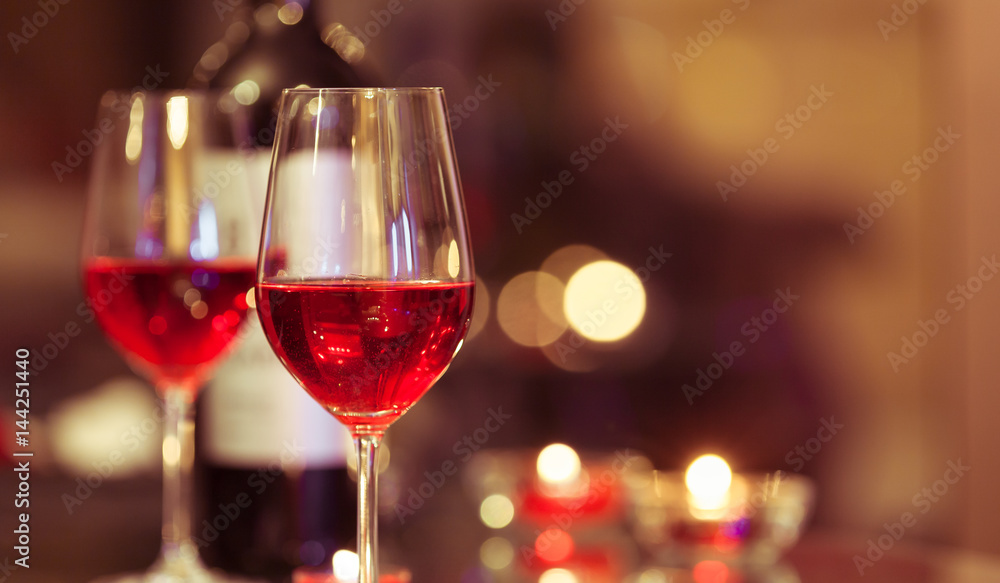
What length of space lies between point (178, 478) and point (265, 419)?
86 millimetres

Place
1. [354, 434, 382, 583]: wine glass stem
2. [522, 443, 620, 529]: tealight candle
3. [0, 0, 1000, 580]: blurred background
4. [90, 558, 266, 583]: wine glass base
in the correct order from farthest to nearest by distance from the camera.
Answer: [0, 0, 1000, 580]: blurred background
[522, 443, 620, 529]: tealight candle
[90, 558, 266, 583]: wine glass base
[354, 434, 382, 583]: wine glass stem

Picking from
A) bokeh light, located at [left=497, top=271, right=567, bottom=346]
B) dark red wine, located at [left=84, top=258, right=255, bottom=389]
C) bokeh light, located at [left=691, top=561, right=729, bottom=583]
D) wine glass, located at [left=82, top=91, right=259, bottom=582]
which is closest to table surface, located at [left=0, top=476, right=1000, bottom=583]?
bokeh light, located at [left=691, top=561, right=729, bottom=583]

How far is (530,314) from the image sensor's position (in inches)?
104

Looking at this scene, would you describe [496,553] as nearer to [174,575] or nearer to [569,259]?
[174,575]

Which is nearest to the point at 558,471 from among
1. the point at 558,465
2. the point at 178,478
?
the point at 558,465

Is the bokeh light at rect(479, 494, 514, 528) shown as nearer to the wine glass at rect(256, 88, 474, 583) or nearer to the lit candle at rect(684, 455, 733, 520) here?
the lit candle at rect(684, 455, 733, 520)

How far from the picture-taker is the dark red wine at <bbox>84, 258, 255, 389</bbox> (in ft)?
2.94

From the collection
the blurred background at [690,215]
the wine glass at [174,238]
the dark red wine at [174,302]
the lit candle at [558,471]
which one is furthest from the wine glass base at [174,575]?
the blurred background at [690,215]

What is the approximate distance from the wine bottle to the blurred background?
55.0 inches

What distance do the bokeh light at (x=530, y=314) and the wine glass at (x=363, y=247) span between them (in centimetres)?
196

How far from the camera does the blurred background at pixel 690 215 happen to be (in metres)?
2.61

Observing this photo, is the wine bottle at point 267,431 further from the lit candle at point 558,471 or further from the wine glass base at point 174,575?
the lit candle at point 558,471

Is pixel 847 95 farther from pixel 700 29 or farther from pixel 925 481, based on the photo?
pixel 925 481

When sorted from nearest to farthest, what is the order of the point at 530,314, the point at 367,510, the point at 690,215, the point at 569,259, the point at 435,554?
the point at 367,510 < the point at 435,554 < the point at 530,314 < the point at 569,259 < the point at 690,215
